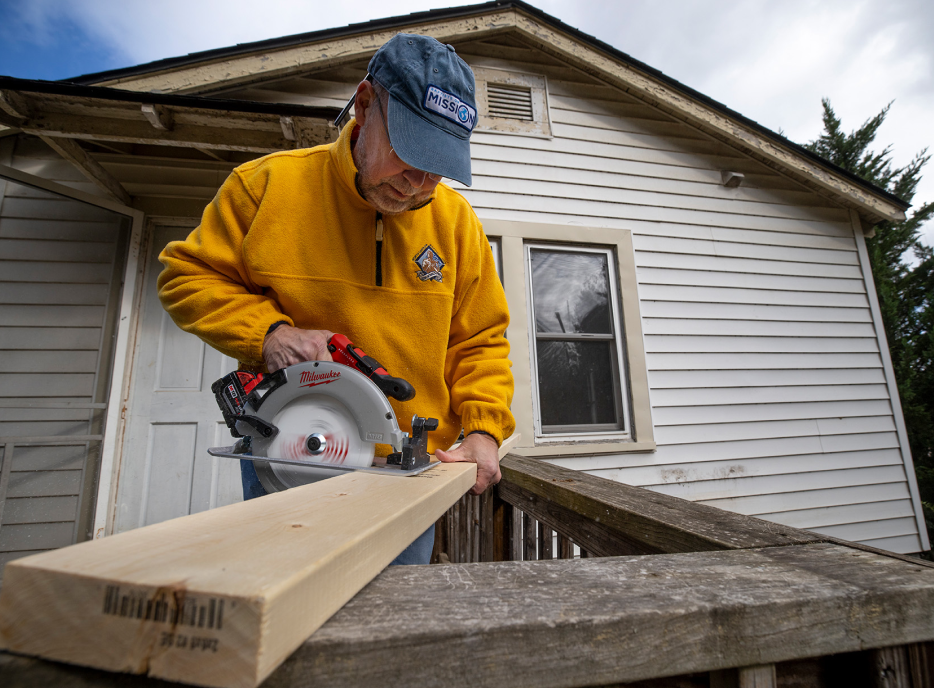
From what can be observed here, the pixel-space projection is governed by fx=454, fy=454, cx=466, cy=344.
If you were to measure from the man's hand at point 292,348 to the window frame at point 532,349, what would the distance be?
2.35m

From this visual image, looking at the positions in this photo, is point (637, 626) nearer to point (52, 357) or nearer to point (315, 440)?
point (315, 440)

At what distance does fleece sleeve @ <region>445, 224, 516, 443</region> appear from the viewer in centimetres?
149

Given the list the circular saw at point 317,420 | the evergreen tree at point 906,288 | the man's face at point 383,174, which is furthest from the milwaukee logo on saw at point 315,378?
the evergreen tree at point 906,288

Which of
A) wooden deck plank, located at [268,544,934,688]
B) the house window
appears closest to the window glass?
the house window

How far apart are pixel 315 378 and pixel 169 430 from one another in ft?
9.15

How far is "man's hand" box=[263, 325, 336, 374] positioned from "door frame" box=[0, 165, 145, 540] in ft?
8.84

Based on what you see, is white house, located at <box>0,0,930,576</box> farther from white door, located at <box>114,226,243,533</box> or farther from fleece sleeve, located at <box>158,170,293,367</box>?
fleece sleeve, located at <box>158,170,293,367</box>

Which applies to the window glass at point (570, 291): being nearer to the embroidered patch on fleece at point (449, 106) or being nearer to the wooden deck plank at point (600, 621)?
the embroidered patch on fleece at point (449, 106)

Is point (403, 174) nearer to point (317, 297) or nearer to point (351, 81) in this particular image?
point (317, 297)

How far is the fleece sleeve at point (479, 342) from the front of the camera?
1.49m

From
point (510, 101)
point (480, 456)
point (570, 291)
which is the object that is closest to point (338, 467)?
point (480, 456)

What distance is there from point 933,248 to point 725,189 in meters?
9.44

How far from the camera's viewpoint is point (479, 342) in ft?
5.24

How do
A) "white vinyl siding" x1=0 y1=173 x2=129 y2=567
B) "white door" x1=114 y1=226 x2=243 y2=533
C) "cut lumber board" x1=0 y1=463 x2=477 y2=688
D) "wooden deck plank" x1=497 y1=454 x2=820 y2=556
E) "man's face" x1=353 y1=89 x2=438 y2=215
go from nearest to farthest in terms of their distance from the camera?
"cut lumber board" x1=0 y1=463 x2=477 y2=688, "wooden deck plank" x1=497 y1=454 x2=820 y2=556, "man's face" x1=353 y1=89 x2=438 y2=215, "white vinyl siding" x1=0 y1=173 x2=129 y2=567, "white door" x1=114 y1=226 x2=243 y2=533
